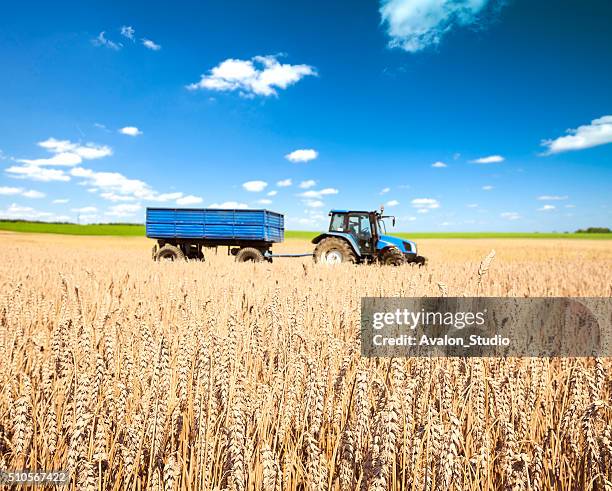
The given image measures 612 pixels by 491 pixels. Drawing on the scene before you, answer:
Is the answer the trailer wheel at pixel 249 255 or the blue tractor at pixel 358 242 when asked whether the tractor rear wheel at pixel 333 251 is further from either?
the trailer wheel at pixel 249 255

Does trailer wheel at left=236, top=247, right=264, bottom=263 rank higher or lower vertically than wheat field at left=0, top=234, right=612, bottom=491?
higher

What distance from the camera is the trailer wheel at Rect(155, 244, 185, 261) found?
47.8 ft

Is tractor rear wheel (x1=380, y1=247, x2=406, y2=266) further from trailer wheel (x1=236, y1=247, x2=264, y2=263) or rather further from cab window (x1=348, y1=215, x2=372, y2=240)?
trailer wheel (x1=236, y1=247, x2=264, y2=263)

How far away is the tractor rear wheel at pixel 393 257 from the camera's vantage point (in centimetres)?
1260

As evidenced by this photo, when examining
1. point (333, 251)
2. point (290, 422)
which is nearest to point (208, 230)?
point (333, 251)

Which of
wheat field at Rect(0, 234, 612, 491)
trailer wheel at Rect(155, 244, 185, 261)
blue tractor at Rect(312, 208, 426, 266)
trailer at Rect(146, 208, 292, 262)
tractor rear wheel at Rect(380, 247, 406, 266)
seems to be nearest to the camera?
wheat field at Rect(0, 234, 612, 491)

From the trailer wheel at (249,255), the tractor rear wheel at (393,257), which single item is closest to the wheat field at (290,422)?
the tractor rear wheel at (393,257)

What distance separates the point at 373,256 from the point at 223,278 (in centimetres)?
708

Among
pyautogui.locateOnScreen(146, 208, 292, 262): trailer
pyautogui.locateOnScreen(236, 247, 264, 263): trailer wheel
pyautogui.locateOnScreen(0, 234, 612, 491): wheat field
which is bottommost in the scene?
pyautogui.locateOnScreen(0, 234, 612, 491): wheat field

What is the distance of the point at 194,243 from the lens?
15.2 m

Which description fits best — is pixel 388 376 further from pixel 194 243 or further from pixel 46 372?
pixel 194 243

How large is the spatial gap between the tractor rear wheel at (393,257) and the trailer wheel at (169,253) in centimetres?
764

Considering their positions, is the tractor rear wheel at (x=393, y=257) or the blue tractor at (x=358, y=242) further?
the blue tractor at (x=358, y=242)

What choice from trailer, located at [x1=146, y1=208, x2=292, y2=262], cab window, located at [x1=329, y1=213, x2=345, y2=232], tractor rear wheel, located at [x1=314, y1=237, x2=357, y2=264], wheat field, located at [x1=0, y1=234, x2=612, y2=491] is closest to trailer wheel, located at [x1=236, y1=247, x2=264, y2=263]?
trailer, located at [x1=146, y1=208, x2=292, y2=262]
